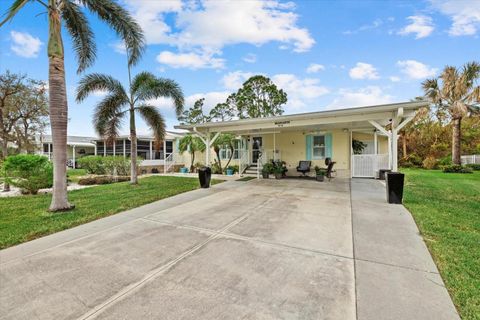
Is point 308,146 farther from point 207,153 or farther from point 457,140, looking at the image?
point 457,140

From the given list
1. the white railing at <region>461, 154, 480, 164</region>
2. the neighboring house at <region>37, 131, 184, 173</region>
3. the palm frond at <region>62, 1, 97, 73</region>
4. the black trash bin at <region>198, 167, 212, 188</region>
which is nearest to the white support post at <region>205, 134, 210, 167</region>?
the black trash bin at <region>198, 167, 212, 188</region>

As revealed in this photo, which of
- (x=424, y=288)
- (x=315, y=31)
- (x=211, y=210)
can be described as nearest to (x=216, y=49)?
(x=315, y=31)

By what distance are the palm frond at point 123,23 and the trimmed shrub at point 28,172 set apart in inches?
222

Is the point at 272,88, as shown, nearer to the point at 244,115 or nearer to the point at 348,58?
the point at 244,115

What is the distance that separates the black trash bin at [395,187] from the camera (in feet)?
20.2

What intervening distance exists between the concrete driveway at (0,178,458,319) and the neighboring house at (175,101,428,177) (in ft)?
11.7

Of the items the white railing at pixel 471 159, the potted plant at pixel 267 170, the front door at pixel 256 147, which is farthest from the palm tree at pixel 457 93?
the potted plant at pixel 267 170

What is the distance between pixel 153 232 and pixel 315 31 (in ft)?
38.4

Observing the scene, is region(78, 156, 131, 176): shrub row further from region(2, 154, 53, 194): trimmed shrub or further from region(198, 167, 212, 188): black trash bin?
region(198, 167, 212, 188): black trash bin

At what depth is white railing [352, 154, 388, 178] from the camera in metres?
11.3

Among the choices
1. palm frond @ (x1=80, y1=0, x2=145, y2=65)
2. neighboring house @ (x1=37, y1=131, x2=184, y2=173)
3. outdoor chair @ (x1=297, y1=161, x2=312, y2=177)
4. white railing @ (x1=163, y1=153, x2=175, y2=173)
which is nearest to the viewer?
palm frond @ (x1=80, y1=0, x2=145, y2=65)

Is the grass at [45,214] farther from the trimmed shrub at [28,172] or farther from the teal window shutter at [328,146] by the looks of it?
the teal window shutter at [328,146]

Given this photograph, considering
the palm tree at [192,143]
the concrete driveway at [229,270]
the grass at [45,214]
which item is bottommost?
the concrete driveway at [229,270]

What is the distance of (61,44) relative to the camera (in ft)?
18.9
